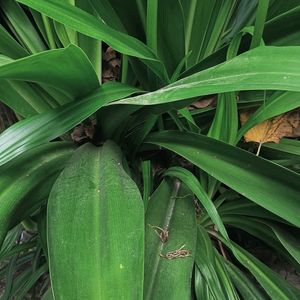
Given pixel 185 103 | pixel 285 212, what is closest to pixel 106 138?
pixel 185 103

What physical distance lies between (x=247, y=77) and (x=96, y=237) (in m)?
0.19

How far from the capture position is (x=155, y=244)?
50 cm

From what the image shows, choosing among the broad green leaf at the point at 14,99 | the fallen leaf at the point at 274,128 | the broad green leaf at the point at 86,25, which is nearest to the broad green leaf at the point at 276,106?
the fallen leaf at the point at 274,128

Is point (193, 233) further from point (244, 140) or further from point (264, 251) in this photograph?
point (264, 251)

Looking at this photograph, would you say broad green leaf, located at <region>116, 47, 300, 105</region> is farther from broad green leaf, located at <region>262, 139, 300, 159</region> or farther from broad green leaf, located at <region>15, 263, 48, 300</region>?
broad green leaf, located at <region>15, 263, 48, 300</region>

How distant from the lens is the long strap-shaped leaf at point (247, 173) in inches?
18.3

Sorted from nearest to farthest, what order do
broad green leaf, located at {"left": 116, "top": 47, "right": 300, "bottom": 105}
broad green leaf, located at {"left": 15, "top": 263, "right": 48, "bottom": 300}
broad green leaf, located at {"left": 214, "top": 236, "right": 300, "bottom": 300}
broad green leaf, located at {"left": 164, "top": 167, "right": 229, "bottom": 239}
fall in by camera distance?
1. broad green leaf, located at {"left": 116, "top": 47, "right": 300, "bottom": 105}
2. broad green leaf, located at {"left": 164, "top": 167, "right": 229, "bottom": 239}
3. broad green leaf, located at {"left": 214, "top": 236, "right": 300, "bottom": 300}
4. broad green leaf, located at {"left": 15, "top": 263, "right": 48, "bottom": 300}

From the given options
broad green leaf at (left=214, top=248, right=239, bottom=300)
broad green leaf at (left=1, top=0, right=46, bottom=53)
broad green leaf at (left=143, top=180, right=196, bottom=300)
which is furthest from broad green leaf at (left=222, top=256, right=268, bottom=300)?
broad green leaf at (left=1, top=0, right=46, bottom=53)

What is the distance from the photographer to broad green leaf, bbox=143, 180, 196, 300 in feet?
1.53

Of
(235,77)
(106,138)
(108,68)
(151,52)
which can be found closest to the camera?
(235,77)

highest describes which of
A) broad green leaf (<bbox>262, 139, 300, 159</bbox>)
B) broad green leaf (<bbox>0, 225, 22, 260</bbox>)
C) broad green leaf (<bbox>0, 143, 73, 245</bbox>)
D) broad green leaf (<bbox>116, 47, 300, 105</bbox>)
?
broad green leaf (<bbox>116, 47, 300, 105</bbox>)

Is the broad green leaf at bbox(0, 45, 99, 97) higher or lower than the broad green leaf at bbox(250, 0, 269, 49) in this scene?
higher

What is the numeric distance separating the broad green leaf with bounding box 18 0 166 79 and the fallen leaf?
0.20 metres

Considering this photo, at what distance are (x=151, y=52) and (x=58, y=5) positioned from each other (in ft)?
0.41
